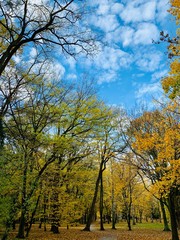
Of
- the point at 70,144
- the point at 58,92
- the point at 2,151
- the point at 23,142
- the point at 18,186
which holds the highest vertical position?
the point at 58,92

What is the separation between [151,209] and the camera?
2421 inches

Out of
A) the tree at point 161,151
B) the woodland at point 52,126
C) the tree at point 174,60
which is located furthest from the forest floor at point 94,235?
the tree at point 174,60

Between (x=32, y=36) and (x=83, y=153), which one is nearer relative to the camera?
(x=32, y=36)

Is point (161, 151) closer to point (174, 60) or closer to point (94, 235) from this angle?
point (174, 60)

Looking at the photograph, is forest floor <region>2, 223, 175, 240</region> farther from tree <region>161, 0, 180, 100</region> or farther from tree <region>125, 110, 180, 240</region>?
tree <region>161, 0, 180, 100</region>

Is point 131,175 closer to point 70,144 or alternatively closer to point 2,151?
point 70,144

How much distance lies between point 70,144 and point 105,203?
3620 centimetres

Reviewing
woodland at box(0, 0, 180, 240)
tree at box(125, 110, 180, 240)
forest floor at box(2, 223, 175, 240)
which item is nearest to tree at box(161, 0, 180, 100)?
woodland at box(0, 0, 180, 240)

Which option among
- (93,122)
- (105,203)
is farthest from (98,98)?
(105,203)

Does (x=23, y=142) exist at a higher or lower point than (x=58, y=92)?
lower

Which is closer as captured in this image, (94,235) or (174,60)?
(174,60)

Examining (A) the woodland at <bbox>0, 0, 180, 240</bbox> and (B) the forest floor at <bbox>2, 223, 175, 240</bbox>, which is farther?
(B) the forest floor at <bbox>2, 223, 175, 240</bbox>

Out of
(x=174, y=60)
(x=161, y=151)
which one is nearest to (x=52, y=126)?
(x=161, y=151)

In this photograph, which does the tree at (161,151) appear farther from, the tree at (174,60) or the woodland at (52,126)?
the tree at (174,60)
